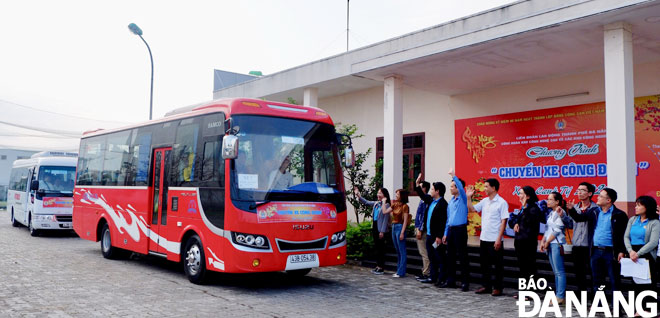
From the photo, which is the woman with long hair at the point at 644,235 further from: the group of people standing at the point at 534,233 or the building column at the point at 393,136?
the building column at the point at 393,136

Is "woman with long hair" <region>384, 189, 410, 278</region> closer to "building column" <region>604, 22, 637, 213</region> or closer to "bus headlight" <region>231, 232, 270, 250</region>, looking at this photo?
"bus headlight" <region>231, 232, 270, 250</region>

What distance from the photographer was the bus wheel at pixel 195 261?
324 inches

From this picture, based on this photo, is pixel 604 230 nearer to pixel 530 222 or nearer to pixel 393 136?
pixel 530 222

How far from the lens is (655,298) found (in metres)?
6.51

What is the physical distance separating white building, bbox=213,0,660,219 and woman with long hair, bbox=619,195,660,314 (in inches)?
54.6

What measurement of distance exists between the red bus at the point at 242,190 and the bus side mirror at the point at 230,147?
0.01 metres

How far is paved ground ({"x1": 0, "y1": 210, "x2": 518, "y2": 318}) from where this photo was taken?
6645mm

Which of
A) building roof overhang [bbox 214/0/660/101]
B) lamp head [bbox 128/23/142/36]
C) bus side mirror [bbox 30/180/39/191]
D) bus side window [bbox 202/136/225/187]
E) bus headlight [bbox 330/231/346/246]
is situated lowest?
bus headlight [bbox 330/231/346/246]

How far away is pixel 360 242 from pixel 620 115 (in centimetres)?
564

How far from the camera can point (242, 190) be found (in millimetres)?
7676

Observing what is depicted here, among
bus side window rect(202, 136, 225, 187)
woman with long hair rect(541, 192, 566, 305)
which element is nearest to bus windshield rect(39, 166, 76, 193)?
bus side window rect(202, 136, 225, 187)

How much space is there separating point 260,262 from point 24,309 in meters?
3.02

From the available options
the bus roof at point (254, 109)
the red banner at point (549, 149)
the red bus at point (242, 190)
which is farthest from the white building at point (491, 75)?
the red bus at point (242, 190)

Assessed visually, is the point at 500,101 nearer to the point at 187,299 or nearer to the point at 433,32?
the point at 433,32
